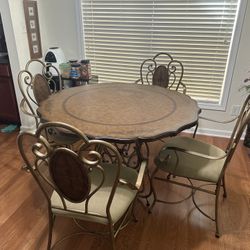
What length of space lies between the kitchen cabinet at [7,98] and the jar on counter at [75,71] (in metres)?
0.71

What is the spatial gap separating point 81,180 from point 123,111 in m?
0.73

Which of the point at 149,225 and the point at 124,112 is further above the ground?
the point at 124,112

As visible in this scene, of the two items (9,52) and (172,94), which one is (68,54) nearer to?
(9,52)

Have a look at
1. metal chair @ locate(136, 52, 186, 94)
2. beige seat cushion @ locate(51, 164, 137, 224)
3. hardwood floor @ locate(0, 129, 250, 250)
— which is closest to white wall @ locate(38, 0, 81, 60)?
metal chair @ locate(136, 52, 186, 94)

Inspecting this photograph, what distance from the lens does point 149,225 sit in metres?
1.72

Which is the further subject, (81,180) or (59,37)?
(59,37)

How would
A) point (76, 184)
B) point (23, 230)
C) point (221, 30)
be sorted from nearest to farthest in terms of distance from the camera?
point (76, 184) → point (23, 230) → point (221, 30)

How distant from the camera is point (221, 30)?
259 centimetres

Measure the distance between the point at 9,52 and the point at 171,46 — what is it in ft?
6.00

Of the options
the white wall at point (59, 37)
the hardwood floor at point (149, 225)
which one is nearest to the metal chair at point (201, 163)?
the hardwood floor at point (149, 225)

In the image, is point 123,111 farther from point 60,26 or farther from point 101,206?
point 60,26

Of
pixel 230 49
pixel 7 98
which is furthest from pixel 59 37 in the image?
pixel 230 49

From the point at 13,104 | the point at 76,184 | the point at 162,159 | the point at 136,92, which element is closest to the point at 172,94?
the point at 136,92

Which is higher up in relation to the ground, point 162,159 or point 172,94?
point 172,94
